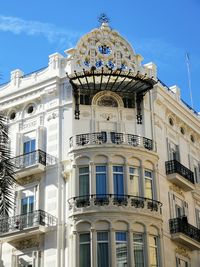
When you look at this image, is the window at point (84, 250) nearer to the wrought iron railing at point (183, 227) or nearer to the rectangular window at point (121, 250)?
the rectangular window at point (121, 250)

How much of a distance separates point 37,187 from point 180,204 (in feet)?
29.6

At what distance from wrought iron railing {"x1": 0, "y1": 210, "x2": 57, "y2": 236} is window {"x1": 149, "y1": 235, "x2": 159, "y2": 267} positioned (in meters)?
5.27

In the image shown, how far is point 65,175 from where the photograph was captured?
105ft

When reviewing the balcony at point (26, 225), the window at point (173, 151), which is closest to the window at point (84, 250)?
the balcony at point (26, 225)

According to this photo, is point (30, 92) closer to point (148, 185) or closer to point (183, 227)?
point (148, 185)

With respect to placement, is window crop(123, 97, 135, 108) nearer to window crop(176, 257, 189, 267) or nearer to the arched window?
the arched window

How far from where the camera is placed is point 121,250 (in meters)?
29.9

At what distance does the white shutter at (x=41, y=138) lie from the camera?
3394 cm

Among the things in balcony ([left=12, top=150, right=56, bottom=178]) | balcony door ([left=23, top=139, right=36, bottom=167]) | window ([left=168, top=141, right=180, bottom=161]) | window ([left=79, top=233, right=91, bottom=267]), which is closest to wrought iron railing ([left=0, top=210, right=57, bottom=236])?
window ([left=79, top=233, right=91, bottom=267])

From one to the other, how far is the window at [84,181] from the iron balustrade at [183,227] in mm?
5607

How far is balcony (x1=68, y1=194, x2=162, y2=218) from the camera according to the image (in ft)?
100

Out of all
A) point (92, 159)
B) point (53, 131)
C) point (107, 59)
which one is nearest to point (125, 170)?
point (92, 159)

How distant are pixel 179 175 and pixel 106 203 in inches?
239

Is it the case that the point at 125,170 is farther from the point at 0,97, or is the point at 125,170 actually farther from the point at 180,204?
the point at 0,97
